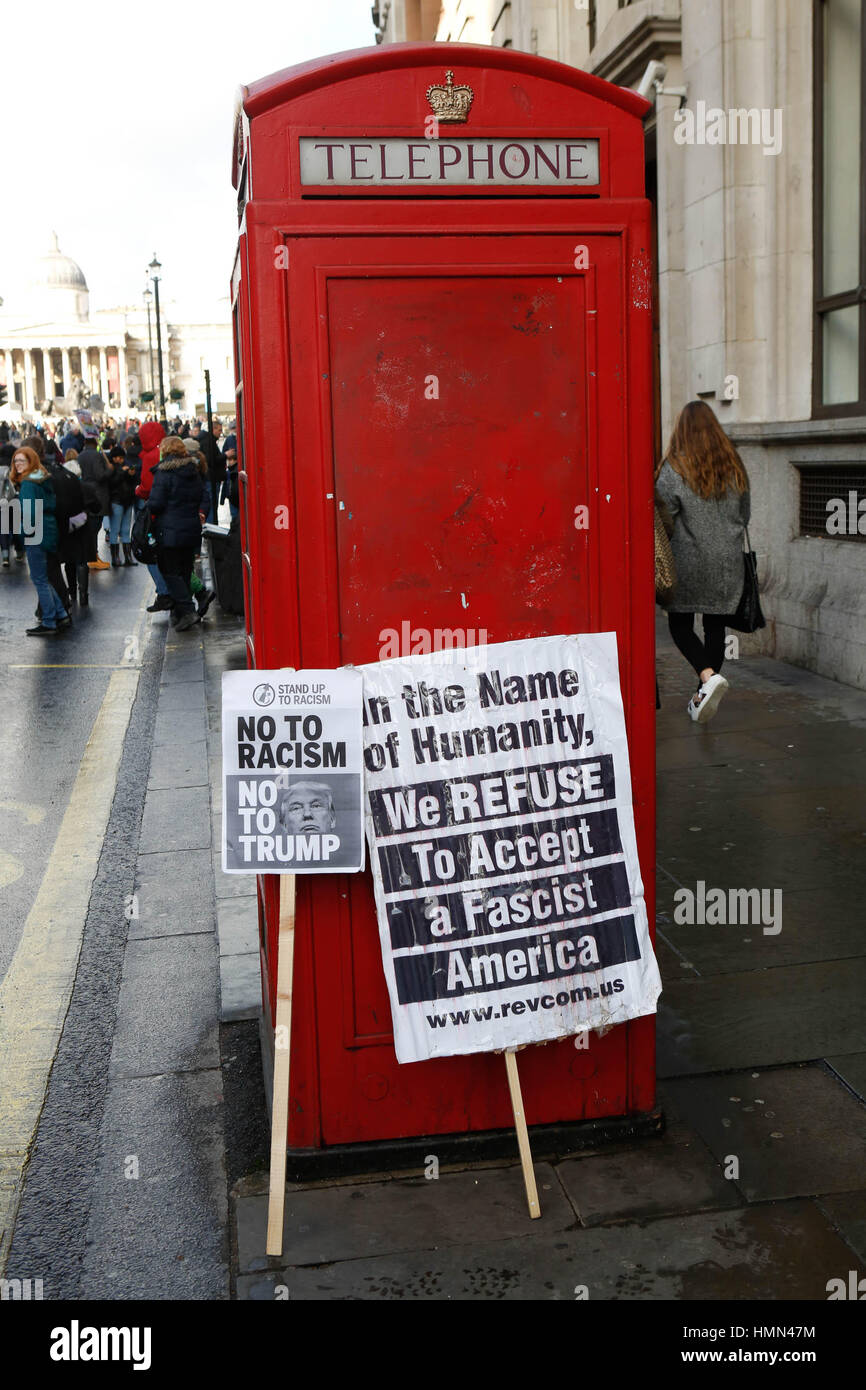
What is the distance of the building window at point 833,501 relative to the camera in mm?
9898

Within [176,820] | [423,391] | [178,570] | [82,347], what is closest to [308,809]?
[423,391]

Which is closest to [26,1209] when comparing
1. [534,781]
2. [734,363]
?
[534,781]

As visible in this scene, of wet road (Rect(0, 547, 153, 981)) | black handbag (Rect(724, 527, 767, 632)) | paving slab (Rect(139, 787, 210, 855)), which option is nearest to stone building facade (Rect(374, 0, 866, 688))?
black handbag (Rect(724, 527, 767, 632))

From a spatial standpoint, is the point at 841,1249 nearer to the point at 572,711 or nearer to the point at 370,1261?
the point at 370,1261

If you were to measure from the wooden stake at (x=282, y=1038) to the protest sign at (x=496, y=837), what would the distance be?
0.23 meters

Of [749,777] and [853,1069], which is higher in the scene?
[749,777]

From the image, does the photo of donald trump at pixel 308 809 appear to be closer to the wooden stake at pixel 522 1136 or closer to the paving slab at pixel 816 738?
the wooden stake at pixel 522 1136

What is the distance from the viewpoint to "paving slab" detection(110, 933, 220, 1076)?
14.9 feet

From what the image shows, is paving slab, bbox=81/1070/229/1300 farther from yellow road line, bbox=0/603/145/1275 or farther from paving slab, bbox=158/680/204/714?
paving slab, bbox=158/680/204/714

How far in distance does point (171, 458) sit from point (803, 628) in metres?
6.28

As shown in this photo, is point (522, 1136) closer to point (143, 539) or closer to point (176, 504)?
point (176, 504)

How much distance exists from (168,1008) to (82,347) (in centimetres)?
15650

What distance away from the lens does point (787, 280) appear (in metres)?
11.2

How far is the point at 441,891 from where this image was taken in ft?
12.1
